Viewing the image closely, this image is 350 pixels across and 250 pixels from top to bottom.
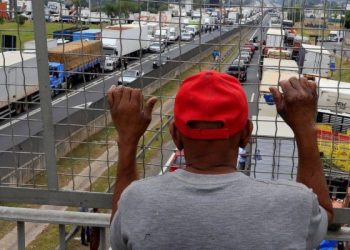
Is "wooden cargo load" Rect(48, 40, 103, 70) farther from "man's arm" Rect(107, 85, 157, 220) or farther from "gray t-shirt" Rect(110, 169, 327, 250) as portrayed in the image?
"gray t-shirt" Rect(110, 169, 327, 250)

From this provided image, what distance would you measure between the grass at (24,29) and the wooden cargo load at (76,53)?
82 millimetres

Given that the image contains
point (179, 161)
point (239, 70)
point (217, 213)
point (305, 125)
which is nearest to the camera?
point (217, 213)

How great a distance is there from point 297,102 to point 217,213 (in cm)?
67

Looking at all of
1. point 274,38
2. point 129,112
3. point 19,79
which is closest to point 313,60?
point 274,38

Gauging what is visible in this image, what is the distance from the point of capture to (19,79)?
247 centimetres

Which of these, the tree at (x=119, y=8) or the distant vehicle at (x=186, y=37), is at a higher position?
the tree at (x=119, y=8)

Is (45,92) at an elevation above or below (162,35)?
below

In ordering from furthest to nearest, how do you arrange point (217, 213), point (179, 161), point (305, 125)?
point (179, 161) < point (305, 125) < point (217, 213)

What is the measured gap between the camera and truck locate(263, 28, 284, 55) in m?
2.08

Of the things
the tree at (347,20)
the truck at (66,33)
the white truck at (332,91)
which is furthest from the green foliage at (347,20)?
the truck at (66,33)

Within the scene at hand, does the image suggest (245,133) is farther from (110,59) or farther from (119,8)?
(110,59)

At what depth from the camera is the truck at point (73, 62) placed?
224cm

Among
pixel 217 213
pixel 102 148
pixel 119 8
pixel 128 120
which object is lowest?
pixel 102 148

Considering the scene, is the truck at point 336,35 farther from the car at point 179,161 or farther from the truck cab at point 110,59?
the truck cab at point 110,59
